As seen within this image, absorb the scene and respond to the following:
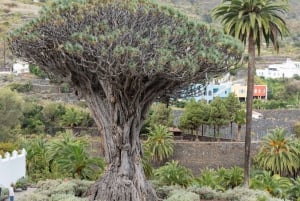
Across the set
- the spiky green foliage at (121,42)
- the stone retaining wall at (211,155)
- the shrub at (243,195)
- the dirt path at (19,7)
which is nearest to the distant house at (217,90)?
the stone retaining wall at (211,155)

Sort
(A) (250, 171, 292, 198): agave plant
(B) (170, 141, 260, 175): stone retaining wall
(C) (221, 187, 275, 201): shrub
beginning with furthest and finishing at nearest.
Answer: (B) (170, 141, 260, 175): stone retaining wall → (A) (250, 171, 292, 198): agave plant → (C) (221, 187, 275, 201): shrub

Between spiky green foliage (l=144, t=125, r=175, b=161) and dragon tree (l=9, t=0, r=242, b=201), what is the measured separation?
15.3 metres

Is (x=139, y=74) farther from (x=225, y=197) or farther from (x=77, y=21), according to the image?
(x=225, y=197)

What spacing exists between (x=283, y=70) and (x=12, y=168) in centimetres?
6594

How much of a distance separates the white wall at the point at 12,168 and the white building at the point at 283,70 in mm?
63897

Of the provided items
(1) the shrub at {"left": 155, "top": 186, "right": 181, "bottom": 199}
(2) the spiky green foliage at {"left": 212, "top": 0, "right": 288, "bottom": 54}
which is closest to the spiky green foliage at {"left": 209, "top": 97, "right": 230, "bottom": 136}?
(2) the spiky green foliage at {"left": 212, "top": 0, "right": 288, "bottom": 54}

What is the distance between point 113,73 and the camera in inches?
574

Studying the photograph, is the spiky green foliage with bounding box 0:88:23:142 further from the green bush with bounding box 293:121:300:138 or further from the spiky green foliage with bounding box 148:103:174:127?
the green bush with bounding box 293:121:300:138

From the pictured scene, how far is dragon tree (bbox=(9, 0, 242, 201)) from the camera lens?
14273mm

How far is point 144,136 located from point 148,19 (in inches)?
887

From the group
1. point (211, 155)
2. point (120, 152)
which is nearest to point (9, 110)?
point (211, 155)

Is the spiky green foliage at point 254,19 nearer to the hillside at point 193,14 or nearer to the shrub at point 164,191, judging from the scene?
the shrub at point 164,191

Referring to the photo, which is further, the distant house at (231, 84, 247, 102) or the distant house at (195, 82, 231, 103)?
the distant house at (231, 84, 247, 102)

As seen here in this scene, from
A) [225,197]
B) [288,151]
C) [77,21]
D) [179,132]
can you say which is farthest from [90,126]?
[77,21]
